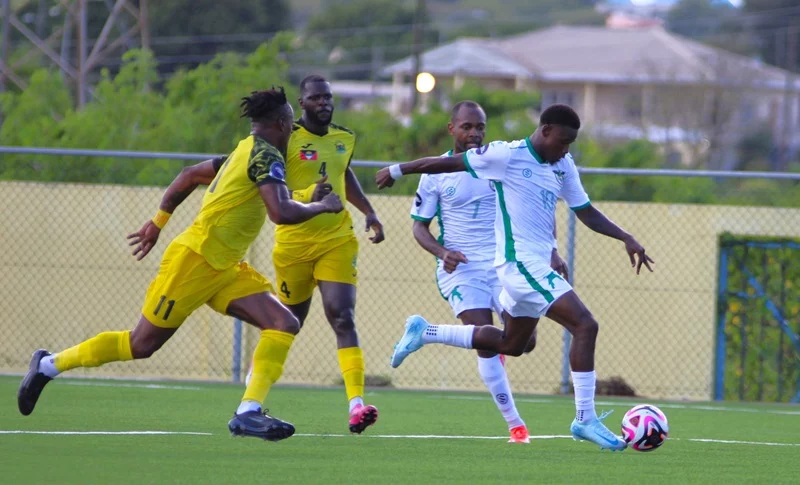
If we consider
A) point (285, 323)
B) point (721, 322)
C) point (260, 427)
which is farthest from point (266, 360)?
point (721, 322)

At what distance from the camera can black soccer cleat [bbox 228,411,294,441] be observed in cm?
787

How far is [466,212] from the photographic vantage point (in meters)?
9.57

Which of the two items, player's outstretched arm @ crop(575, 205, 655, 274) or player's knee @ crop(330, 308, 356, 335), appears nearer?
player's outstretched arm @ crop(575, 205, 655, 274)

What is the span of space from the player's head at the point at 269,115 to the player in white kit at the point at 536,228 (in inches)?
25.6

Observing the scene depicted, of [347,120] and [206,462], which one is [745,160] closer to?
[347,120]

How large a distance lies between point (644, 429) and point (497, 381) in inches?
51.4

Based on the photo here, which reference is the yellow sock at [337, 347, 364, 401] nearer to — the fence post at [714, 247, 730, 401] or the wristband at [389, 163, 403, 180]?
the wristband at [389, 163, 403, 180]

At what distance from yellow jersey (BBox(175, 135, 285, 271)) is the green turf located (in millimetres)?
1171

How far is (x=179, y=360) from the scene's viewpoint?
46.4ft

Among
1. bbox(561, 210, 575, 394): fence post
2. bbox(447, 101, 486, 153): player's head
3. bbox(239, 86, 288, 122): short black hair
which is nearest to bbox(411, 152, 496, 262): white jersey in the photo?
bbox(447, 101, 486, 153): player's head

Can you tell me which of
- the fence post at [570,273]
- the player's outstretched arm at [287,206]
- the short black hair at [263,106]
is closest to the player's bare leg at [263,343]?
Result: the player's outstretched arm at [287,206]

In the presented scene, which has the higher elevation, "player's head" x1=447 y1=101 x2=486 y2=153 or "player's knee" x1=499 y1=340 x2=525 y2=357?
"player's head" x1=447 y1=101 x2=486 y2=153

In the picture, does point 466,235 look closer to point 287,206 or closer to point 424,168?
point 424,168

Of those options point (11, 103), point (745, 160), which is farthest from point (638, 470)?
point (745, 160)
